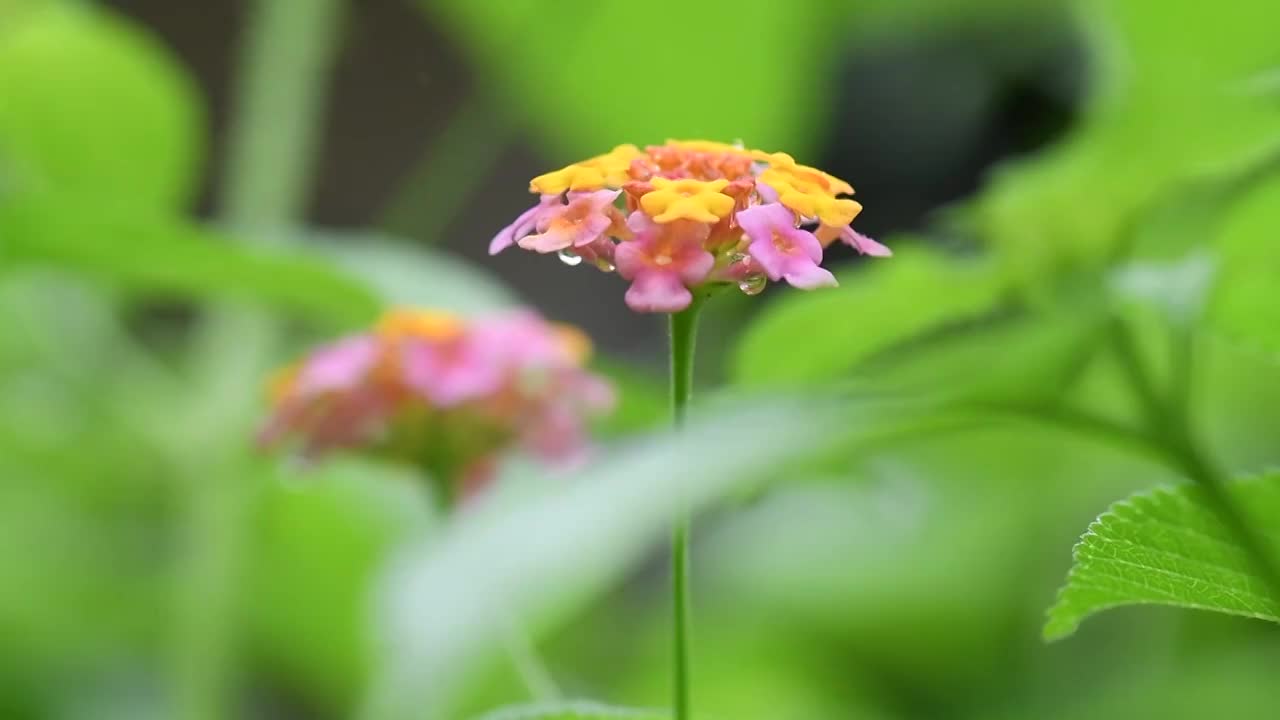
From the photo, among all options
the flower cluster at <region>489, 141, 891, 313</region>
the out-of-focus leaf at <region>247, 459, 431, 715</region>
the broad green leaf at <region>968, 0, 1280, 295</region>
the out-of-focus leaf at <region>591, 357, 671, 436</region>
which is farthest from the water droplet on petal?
the out-of-focus leaf at <region>247, 459, 431, 715</region>

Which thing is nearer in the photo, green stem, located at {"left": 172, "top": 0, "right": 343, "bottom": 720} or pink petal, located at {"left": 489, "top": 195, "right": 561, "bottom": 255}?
pink petal, located at {"left": 489, "top": 195, "right": 561, "bottom": 255}

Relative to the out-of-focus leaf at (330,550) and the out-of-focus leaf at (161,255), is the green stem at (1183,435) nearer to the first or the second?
the out-of-focus leaf at (161,255)

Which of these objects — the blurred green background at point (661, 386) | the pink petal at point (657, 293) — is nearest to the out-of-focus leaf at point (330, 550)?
the blurred green background at point (661, 386)

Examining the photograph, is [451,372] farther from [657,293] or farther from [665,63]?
[665,63]

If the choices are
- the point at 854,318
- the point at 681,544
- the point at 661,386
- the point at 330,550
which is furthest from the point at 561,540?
the point at 330,550

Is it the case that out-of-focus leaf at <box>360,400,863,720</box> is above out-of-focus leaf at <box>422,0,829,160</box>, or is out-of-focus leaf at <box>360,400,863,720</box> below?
below

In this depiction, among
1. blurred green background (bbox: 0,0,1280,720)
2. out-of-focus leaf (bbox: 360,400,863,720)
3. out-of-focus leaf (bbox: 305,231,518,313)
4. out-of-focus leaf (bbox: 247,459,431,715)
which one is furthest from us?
out-of-focus leaf (bbox: 247,459,431,715)

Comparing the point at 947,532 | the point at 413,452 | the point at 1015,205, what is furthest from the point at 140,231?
the point at 947,532

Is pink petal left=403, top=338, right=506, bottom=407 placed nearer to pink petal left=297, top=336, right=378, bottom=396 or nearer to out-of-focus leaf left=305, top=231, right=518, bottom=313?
pink petal left=297, top=336, right=378, bottom=396
